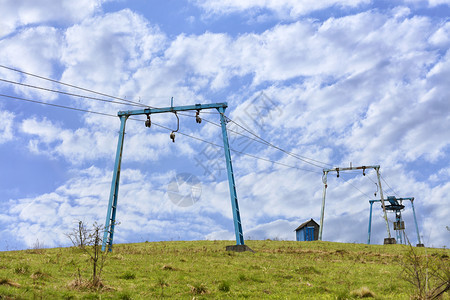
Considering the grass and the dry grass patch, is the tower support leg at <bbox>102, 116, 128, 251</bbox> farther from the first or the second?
the dry grass patch

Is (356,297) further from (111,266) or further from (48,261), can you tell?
(48,261)

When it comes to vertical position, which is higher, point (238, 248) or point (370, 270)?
point (238, 248)

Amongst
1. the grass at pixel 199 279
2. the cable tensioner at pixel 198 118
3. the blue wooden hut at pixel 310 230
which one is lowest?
the grass at pixel 199 279

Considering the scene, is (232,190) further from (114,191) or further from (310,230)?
(310,230)

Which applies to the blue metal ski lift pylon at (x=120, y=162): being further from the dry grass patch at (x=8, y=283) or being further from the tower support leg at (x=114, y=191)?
the dry grass patch at (x=8, y=283)

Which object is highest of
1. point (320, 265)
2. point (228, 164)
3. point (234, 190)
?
point (228, 164)

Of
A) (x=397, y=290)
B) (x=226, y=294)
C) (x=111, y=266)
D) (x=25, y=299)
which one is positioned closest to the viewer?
(x=25, y=299)

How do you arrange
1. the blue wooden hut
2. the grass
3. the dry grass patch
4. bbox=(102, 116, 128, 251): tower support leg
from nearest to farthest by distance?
1. the dry grass patch
2. the grass
3. bbox=(102, 116, 128, 251): tower support leg
4. the blue wooden hut

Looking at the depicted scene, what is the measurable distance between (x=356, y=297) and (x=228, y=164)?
51.9ft

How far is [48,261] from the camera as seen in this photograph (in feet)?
63.4

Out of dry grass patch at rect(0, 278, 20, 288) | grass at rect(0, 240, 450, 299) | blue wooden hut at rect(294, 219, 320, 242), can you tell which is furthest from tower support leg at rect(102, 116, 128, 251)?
blue wooden hut at rect(294, 219, 320, 242)

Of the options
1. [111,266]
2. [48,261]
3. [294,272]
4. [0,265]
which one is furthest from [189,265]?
[0,265]

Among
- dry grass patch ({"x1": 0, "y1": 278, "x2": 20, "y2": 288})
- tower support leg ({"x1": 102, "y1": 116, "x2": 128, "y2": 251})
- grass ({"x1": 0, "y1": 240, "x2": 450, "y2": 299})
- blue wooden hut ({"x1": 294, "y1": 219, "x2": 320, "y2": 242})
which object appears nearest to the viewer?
dry grass patch ({"x1": 0, "y1": 278, "x2": 20, "y2": 288})

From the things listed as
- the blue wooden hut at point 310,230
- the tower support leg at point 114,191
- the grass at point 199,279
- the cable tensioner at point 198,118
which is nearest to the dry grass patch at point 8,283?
the grass at point 199,279
